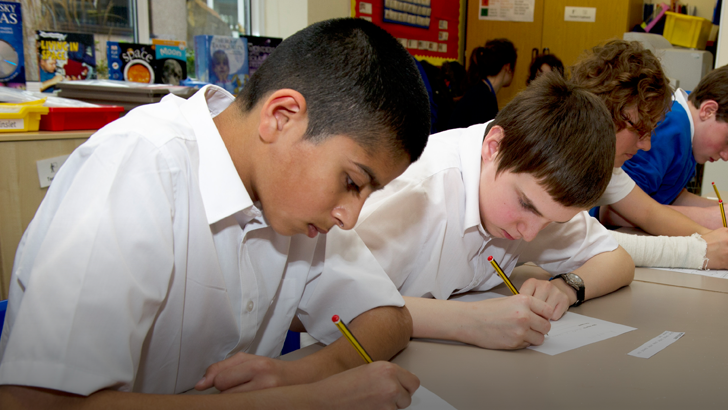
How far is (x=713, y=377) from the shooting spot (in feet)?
2.75

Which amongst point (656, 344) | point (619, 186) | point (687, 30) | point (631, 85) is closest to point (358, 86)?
point (656, 344)

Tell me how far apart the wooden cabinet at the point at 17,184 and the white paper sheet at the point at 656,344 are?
156cm

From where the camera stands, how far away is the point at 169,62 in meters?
2.24

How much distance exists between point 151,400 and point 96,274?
16 centimetres

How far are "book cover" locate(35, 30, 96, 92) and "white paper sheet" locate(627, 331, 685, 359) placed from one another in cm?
204

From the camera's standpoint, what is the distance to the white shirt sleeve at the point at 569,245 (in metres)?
1.36

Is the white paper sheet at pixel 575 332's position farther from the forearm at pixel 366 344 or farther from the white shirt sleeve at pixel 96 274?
the white shirt sleeve at pixel 96 274

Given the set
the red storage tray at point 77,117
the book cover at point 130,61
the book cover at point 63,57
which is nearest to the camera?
the red storage tray at point 77,117

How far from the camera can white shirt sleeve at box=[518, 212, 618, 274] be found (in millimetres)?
1360

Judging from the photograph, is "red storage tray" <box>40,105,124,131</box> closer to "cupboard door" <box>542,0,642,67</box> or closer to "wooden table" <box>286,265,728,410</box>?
"wooden table" <box>286,265,728,410</box>

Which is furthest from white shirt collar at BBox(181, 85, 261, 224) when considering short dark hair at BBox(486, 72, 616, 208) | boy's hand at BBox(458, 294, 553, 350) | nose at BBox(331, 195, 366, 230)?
short dark hair at BBox(486, 72, 616, 208)

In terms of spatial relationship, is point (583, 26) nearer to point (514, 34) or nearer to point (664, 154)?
point (514, 34)

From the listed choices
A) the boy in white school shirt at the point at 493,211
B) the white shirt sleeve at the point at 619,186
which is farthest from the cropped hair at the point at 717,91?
the boy in white school shirt at the point at 493,211

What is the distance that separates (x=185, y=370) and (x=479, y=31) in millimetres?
4382
